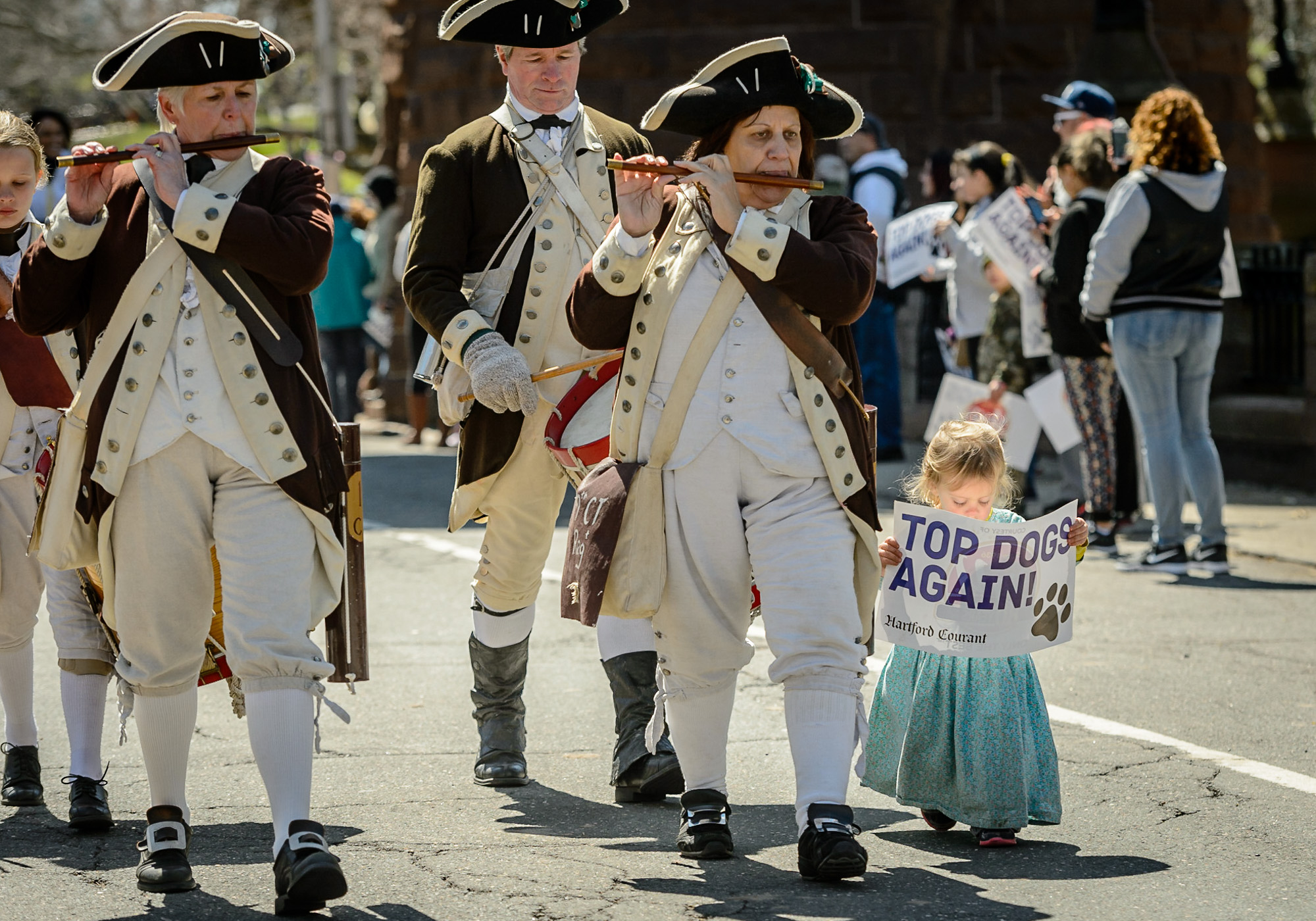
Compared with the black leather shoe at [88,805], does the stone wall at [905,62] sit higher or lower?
higher

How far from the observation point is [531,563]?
5703mm

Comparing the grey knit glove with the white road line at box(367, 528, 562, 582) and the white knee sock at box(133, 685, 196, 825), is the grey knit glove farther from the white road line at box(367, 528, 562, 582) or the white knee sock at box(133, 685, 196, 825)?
the white road line at box(367, 528, 562, 582)

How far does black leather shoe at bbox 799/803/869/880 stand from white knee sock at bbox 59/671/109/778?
205 cm

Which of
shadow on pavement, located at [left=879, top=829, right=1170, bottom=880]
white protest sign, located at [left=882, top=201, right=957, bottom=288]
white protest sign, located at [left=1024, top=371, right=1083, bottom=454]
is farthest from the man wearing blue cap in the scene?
shadow on pavement, located at [left=879, top=829, right=1170, bottom=880]

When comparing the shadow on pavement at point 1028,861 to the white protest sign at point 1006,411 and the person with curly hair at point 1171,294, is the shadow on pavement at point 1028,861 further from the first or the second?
the white protest sign at point 1006,411

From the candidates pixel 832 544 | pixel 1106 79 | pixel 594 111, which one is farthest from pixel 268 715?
pixel 1106 79

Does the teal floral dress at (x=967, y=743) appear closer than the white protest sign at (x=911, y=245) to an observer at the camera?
Yes

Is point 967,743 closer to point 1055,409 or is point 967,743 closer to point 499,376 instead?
point 499,376

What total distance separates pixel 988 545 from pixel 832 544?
1.88ft

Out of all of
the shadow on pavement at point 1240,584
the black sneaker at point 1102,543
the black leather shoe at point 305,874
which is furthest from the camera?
the black sneaker at point 1102,543

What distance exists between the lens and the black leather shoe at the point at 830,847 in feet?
14.6

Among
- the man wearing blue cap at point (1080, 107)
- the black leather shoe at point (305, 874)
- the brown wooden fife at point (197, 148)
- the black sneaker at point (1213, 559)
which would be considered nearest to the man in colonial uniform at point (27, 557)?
the brown wooden fife at point (197, 148)

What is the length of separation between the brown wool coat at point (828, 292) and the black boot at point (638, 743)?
1.07 metres

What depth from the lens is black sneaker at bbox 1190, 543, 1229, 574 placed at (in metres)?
9.18
